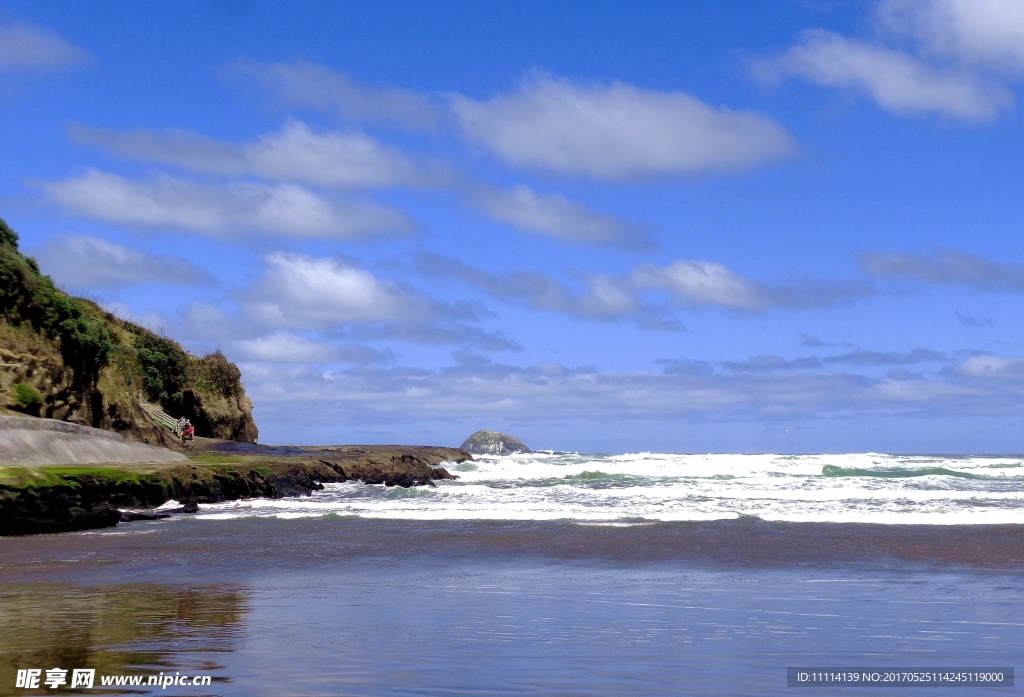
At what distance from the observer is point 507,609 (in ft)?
35.6

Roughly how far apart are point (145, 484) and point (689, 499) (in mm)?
16404

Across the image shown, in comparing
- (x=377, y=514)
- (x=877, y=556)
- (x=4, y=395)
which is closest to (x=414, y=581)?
(x=877, y=556)

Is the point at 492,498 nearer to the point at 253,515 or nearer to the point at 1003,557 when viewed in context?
the point at 253,515

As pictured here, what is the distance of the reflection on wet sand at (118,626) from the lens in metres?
7.76

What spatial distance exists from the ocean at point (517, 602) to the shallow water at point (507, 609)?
0.04 m

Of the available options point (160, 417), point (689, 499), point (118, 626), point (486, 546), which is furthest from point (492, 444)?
point (118, 626)

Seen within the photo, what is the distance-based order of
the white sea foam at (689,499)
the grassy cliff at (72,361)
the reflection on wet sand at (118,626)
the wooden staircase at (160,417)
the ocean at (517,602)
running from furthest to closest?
the wooden staircase at (160,417) → the grassy cliff at (72,361) → the white sea foam at (689,499) → the reflection on wet sand at (118,626) → the ocean at (517,602)

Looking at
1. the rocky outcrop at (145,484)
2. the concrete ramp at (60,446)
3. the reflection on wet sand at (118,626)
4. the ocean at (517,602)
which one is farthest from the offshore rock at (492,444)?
the reflection on wet sand at (118,626)

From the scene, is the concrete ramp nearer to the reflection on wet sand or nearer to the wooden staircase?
the wooden staircase

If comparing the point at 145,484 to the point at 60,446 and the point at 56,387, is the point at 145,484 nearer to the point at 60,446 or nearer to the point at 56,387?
the point at 60,446

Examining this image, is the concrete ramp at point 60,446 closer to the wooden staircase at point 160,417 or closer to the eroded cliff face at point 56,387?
the eroded cliff face at point 56,387

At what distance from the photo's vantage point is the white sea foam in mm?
23953

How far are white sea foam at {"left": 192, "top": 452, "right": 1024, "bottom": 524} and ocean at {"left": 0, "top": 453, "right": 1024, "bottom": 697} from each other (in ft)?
1.81

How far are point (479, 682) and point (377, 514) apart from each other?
709 inches
